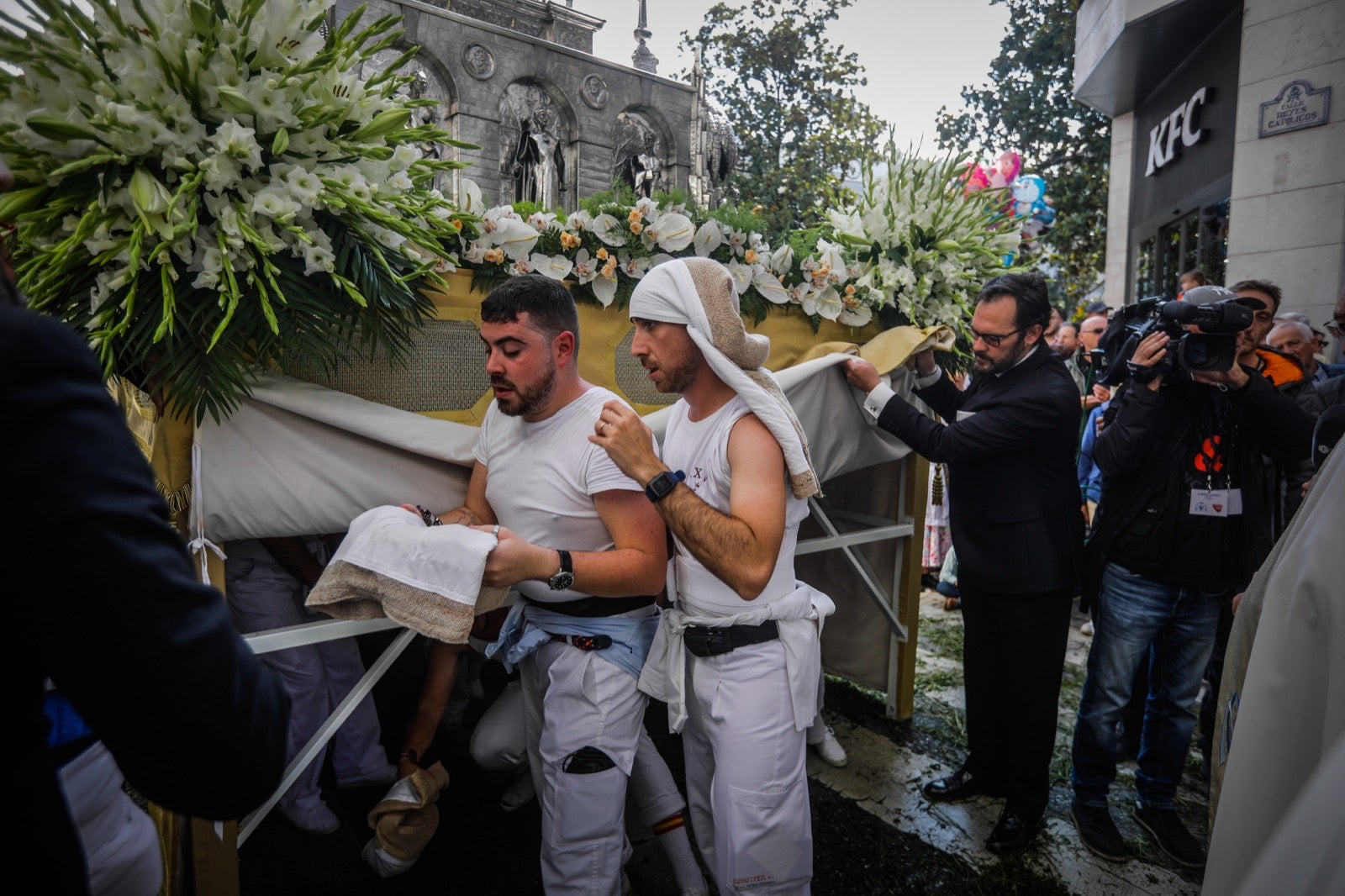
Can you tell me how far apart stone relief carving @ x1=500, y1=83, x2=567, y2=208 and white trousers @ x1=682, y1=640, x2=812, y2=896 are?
635 inches

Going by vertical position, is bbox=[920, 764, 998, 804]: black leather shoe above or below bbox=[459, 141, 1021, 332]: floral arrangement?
below

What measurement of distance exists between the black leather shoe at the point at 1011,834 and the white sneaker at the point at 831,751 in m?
0.83

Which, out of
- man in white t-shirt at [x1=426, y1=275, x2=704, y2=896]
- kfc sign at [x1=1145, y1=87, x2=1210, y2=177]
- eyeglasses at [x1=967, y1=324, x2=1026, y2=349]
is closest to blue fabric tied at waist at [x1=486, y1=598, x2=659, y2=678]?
man in white t-shirt at [x1=426, y1=275, x2=704, y2=896]

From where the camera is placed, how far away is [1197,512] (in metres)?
3.06

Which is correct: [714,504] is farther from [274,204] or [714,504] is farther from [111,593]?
[111,593]

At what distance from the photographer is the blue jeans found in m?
3.16

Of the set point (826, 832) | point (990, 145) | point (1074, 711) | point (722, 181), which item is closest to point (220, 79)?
point (826, 832)

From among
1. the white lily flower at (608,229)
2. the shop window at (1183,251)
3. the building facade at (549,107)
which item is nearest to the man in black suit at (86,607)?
the white lily flower at (608,229)

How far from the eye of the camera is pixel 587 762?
2316 millimetres

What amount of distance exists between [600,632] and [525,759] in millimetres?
1137

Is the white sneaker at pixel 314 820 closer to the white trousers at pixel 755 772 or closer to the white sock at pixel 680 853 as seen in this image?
the white sock at pixel 680 853

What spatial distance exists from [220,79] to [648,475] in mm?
1448

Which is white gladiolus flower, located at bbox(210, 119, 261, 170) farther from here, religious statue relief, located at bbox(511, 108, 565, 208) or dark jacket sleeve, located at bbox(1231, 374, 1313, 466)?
religious statue relief, located at bbox(511, 108, 565, 208)

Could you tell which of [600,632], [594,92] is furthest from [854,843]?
[594,92]
